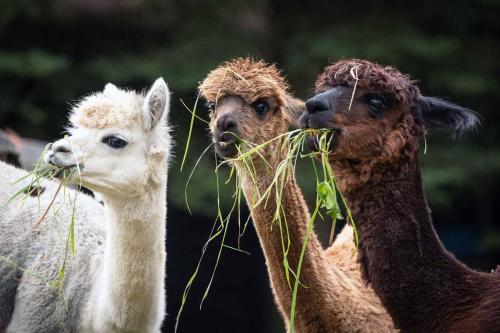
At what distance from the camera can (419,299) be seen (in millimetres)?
4414

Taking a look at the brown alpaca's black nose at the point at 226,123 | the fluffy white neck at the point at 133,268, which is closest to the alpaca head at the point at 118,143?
the fluffy white neck at the point at 133,268

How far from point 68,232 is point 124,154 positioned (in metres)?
0.76

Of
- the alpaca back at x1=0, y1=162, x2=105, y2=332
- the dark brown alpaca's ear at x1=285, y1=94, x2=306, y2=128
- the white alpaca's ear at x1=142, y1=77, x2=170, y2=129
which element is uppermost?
the white alpaca's ear at x1=142, y1=77, x2=170, y2=129

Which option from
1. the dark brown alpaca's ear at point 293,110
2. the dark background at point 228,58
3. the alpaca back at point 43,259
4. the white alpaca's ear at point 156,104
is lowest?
the alpaca back at point 43,259

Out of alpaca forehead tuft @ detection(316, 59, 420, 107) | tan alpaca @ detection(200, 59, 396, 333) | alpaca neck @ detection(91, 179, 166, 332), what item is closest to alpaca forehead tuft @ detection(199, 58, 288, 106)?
tan alpaca @ detection(200, 59, 396, 333)

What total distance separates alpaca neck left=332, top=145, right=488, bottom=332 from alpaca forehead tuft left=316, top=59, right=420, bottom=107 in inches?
10.6

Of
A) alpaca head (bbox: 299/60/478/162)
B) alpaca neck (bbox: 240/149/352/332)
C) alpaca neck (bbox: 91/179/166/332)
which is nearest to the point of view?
alpaca head (bbox: 299/60/478/162)

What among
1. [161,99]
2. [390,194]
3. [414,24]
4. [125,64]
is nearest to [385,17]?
[414,24]

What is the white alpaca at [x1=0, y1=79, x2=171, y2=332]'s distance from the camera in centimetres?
510

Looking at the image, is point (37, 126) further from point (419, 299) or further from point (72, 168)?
point (419, 299)

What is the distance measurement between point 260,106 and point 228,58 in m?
5.76

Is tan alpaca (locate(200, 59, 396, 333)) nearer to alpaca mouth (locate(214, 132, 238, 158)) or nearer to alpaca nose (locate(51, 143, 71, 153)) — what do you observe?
alpaca mouth (locate(214, 132, 238, 158))

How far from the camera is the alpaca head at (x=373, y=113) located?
4398mm

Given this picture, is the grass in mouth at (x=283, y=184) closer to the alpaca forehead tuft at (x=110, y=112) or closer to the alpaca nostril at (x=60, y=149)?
the alpaca forehead tuft at (x=110, y=112)
